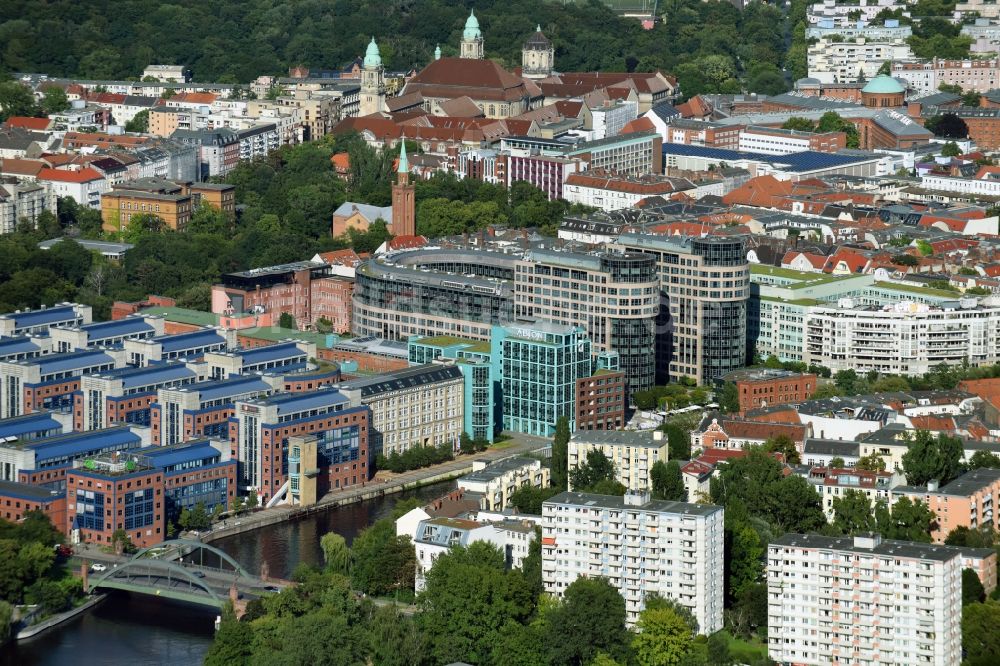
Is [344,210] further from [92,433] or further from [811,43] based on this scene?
Answer: [811,43]

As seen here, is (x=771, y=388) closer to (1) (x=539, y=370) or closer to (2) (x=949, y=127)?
(1) (x=539, y=370)

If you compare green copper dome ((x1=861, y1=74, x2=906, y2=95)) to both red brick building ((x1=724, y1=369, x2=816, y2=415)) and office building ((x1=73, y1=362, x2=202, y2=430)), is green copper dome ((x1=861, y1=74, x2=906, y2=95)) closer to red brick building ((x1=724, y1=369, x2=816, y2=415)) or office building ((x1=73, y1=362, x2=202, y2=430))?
red brick building ((x1=724, y1=369, x2=816, y2=415))

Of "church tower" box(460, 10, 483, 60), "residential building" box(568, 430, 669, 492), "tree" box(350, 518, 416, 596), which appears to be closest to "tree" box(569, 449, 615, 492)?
"residential building" box(568, 430, 669, 492)

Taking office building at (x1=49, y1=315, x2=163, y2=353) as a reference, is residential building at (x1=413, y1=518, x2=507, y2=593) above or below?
below

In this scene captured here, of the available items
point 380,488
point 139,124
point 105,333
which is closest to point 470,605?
point 380,488

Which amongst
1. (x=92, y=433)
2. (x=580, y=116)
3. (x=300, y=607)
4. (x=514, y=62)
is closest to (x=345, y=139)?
(x=580, y=116)
